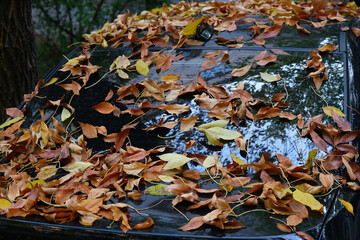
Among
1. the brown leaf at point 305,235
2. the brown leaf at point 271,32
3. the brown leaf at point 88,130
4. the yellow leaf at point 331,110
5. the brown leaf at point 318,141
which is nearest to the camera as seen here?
the brown leaf at point 305,235

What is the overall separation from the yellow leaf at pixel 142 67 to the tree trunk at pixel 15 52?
7.25 feet

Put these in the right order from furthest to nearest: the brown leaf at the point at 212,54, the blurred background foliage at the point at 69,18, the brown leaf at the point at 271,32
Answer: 1. the blurred background foliage at the point at 69,18
2. the brown leaf at the point at 271,32
3. the brown leaf at the point at 212,54

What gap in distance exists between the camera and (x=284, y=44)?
8.04ft

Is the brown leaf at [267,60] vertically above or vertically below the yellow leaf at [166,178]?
above

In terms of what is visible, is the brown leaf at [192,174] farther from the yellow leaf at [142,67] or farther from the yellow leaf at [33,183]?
the yellow leaf at [142,67]

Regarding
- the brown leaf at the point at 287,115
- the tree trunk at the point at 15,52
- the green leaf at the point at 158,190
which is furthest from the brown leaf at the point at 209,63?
the tree trunk at the point at 15,52

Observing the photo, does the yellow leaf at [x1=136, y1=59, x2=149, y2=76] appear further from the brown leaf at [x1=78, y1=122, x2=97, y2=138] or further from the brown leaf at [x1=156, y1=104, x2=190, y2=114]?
the brown leaf at [x1=78, y1=122, x2=97, y2=138]

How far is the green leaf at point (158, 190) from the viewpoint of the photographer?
1589 mm

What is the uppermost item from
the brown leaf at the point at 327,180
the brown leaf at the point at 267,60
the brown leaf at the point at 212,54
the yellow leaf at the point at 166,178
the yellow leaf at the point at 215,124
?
the brown leaf at the point at 212,54

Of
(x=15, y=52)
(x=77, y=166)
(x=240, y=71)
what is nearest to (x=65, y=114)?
(x=77, y=166)

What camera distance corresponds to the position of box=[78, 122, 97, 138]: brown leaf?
2.08 m

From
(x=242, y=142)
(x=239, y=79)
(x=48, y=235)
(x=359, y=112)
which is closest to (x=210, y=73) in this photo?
(x=239, y=79)

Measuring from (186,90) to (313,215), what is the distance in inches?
38.4

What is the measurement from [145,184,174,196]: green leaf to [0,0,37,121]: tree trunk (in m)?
3.00
